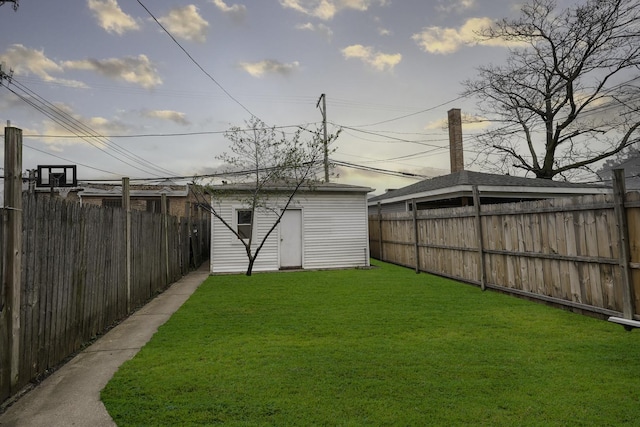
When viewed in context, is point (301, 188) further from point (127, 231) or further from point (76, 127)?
point (76, 127)

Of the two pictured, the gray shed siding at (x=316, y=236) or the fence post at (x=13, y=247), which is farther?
the gray shed siding at (x=316, y=236)

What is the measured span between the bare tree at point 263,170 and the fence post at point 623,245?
8048mm

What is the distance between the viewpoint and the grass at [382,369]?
2.75m

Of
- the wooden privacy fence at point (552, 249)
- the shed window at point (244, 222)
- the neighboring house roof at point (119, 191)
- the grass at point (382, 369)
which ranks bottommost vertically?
the grass at point (382, 369)

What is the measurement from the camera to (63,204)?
4.22 metres

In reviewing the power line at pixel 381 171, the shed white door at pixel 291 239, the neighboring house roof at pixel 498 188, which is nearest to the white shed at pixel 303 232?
the shed white door at pixel 291 239

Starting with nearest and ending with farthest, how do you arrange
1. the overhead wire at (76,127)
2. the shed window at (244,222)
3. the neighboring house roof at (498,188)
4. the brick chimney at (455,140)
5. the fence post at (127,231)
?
the fence post at (127,231), the shed window at (244,222), the neighboring house roof at (498,188), the overhead wire at (76,127), the brick chimney at (455,140)

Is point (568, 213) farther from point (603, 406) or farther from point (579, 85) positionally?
point (579, 85)

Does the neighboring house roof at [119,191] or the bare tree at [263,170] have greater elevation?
the neighboring house roof at [119,191]

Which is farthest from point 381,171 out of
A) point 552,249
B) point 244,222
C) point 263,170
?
point 552,249

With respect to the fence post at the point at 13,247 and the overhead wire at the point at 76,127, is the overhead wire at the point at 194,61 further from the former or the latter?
the fence post at the point at 13,247

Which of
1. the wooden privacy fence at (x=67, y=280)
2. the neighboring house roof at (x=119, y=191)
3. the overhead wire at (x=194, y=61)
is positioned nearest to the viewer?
the wooden privacy fence at (x=67, y=280)

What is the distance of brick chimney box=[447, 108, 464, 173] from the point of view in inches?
797

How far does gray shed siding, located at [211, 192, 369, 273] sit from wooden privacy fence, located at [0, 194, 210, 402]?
17.0ft
